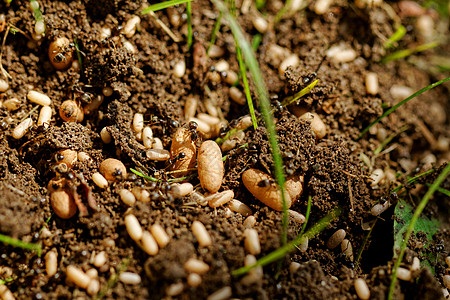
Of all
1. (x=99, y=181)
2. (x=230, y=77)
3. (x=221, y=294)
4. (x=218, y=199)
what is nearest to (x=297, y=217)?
(x=218, y=199)

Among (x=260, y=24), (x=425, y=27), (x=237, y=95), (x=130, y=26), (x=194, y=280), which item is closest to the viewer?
(x=194, y=280)

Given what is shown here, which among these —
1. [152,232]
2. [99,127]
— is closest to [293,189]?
[152,232]

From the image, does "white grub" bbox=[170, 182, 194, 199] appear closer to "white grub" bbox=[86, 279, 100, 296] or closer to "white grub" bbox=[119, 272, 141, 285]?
"white grub" bbox=[119, 272, 141, 285]

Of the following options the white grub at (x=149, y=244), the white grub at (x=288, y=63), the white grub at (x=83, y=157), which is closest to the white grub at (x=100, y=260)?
the white grub at (x=149, y=244)

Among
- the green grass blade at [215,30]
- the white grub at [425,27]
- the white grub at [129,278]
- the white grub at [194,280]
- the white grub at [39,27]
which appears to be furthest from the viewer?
the white grub at [425,27]

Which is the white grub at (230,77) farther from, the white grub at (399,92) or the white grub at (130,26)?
the white grub at (399,92)

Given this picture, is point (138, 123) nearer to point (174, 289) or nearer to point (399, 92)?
point (174, 289)
